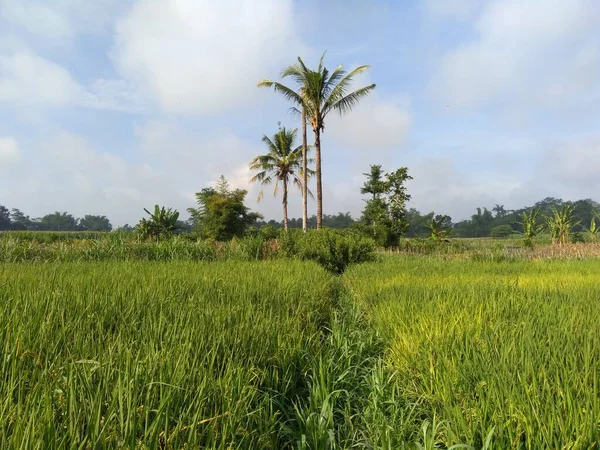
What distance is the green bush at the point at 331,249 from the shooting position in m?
9.83

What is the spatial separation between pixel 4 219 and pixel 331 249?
7873cm

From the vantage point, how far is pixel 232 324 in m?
2.43

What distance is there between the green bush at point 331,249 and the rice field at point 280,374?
238 inches

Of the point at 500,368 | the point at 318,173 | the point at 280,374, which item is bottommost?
the point at 280,374

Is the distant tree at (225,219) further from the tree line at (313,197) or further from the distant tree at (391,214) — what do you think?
the distant tree at (391,214)

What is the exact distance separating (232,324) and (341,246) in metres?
7.93

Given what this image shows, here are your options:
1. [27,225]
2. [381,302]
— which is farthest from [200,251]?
[27,225]

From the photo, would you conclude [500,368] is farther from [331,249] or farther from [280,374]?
[331,249]

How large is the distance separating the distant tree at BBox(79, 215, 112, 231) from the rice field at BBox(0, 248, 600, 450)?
81.9 metres

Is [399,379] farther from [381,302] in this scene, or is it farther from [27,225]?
[27,225]

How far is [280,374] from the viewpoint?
6.83 ft

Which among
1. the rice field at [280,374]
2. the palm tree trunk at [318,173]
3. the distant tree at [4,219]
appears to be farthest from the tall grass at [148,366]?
the distant tree at [4,219]

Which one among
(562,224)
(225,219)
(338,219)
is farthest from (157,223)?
(338,219)

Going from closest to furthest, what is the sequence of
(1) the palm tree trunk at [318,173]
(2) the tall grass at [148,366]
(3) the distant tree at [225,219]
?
(2) the tall grass at [148,366]
(1) the palm tree trunk at [318,173]
(3) the distant tree at [225,219]
